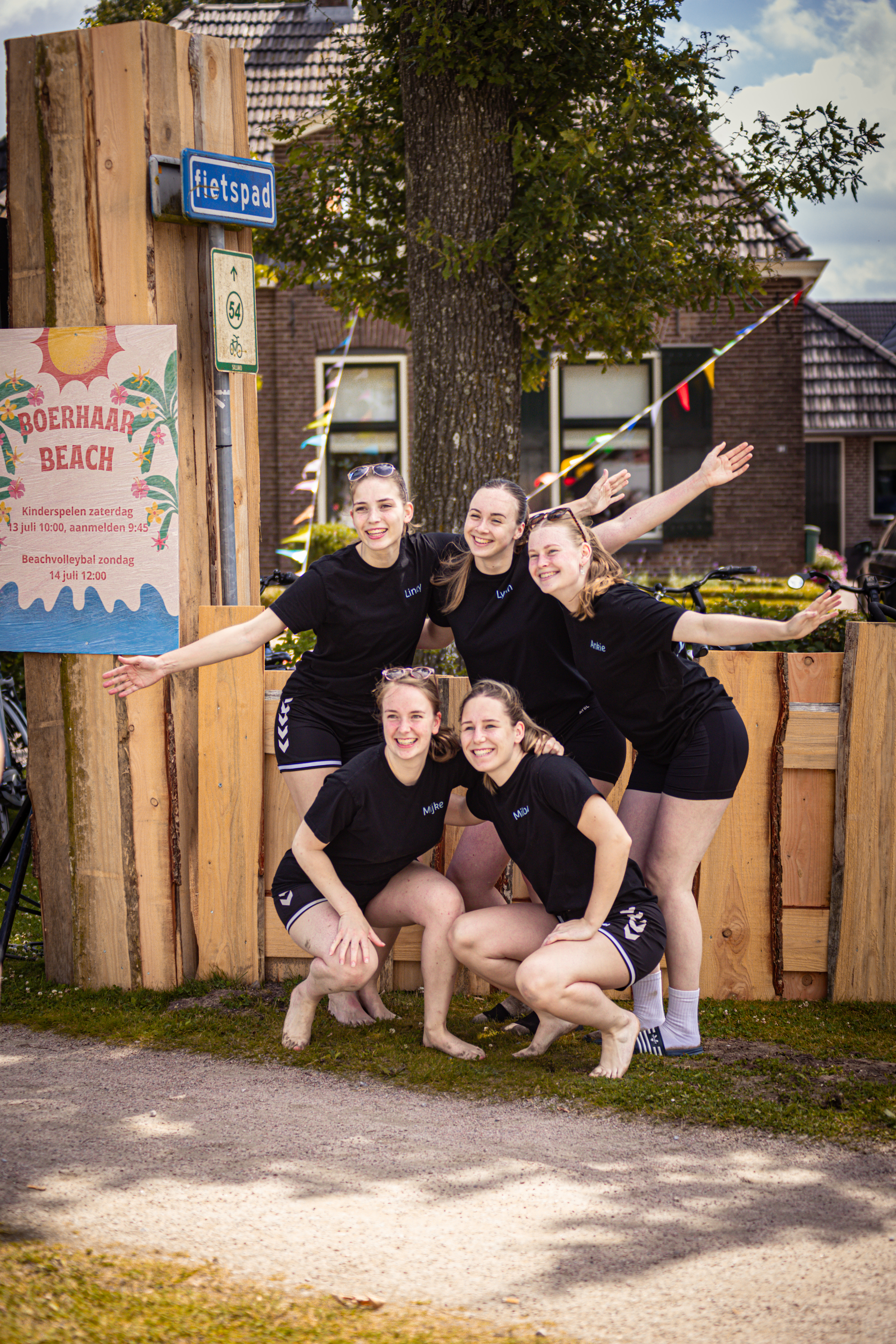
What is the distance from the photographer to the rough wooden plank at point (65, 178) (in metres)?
4.32

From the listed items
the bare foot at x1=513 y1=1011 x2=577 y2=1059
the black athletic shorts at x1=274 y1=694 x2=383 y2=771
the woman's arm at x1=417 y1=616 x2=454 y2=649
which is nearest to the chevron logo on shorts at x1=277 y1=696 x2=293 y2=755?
the black athletic shorts at x1=274 y1=694 x2=383 y2=771

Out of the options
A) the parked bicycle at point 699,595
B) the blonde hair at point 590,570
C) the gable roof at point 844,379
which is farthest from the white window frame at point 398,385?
the blonde hair at point 590,570

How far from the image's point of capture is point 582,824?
137 inches

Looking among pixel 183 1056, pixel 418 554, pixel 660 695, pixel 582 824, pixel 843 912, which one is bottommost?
pixel 183 1056

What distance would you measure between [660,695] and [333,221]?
4536mm

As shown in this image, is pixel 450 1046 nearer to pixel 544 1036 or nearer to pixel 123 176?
pixel 544 1036

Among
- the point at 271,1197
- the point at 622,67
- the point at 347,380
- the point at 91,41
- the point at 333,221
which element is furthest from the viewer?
the point at 347,380

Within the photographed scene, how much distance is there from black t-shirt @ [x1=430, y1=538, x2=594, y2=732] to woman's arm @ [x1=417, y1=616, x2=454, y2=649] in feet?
0.58

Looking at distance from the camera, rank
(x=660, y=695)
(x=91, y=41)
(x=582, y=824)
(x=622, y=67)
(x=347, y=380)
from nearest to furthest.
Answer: (x=582, y=824)
(x=660, y=695)
(x=91, y=41)
(x=622, y=67)
(x=347, y=380)

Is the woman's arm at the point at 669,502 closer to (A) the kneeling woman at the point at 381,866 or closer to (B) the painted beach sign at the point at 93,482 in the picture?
(A) the kneeling woman at the point at 381,866

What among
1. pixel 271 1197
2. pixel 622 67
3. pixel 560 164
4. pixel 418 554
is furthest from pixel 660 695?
pixel 622 67

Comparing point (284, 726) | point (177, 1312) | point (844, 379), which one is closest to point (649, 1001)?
point (284, 726)

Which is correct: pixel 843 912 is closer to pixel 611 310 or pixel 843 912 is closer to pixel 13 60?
pixel 611 310

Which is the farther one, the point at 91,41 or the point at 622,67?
the point at 622,67
